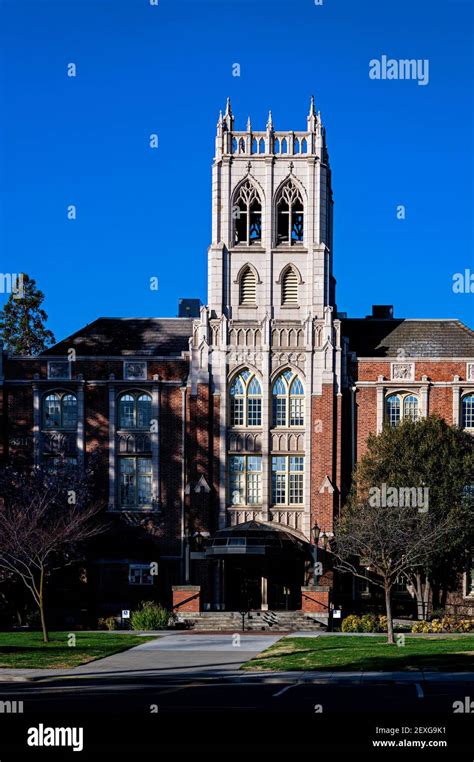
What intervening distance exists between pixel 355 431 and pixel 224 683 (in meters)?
29.2

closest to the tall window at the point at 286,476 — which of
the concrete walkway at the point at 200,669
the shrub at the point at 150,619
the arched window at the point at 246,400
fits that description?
the arched window at the point at 246,400

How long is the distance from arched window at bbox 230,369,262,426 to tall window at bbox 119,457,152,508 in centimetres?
455

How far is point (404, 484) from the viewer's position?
55438 millimetres

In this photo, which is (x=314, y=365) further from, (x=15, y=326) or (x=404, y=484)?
(x=15, y=326)

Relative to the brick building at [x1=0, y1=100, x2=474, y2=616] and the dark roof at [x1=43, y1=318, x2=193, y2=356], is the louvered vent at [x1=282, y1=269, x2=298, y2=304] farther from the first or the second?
the dark roof at [x1=43, y1=318, x2=193, y2=356]

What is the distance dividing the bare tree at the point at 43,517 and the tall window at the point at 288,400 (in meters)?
8.92

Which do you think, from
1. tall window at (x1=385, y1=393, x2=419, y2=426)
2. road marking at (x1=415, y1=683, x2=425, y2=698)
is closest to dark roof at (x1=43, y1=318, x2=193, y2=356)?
tall window at (x1=385, y1=393, x2=419, y2=426)

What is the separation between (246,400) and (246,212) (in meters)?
8.86

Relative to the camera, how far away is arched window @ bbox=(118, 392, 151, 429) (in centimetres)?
6084

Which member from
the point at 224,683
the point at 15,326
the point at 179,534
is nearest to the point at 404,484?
the point at 179,534

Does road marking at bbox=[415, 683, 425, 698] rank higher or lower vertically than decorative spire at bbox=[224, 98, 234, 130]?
lower

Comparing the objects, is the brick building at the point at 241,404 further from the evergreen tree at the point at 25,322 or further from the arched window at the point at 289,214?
the evergreen tree at the point at 25,322

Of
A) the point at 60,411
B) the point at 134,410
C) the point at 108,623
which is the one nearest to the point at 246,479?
the point at 134,410

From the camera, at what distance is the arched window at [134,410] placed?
60844mm
